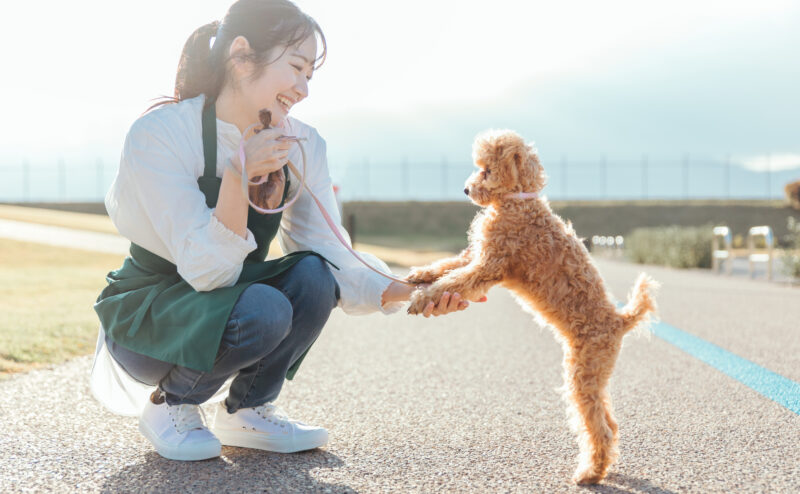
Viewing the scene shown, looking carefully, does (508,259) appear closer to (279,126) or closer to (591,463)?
(591,463)

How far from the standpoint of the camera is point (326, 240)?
3.20 m

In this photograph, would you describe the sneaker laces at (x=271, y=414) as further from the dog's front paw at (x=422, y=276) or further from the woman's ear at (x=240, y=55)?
the woman's ear at (x=240, y=55)

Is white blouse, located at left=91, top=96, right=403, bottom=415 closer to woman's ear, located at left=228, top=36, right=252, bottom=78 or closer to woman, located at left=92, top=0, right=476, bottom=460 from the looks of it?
woman, located at left=92, top=0, right=476, bottom=460

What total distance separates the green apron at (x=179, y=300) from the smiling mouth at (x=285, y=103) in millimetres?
263

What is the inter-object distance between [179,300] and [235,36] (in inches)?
38.7

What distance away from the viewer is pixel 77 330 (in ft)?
20.1

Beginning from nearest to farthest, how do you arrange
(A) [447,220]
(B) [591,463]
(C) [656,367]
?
(B) [591,463]
(C) [656,367]
(A) [447,220]

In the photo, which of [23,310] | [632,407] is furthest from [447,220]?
[632,407]

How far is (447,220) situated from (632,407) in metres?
44.7

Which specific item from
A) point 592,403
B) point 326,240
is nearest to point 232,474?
point 326,240

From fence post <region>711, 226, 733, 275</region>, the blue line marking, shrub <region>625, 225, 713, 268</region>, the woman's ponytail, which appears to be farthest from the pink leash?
shrub <region>625, 225, 713, 268</region>

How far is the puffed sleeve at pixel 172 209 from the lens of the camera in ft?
8.53

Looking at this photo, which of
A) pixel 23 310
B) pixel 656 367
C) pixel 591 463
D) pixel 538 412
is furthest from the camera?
pixel 23 310

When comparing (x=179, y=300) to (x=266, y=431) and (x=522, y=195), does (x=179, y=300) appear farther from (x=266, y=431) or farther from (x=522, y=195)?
(x=522, y=195)
